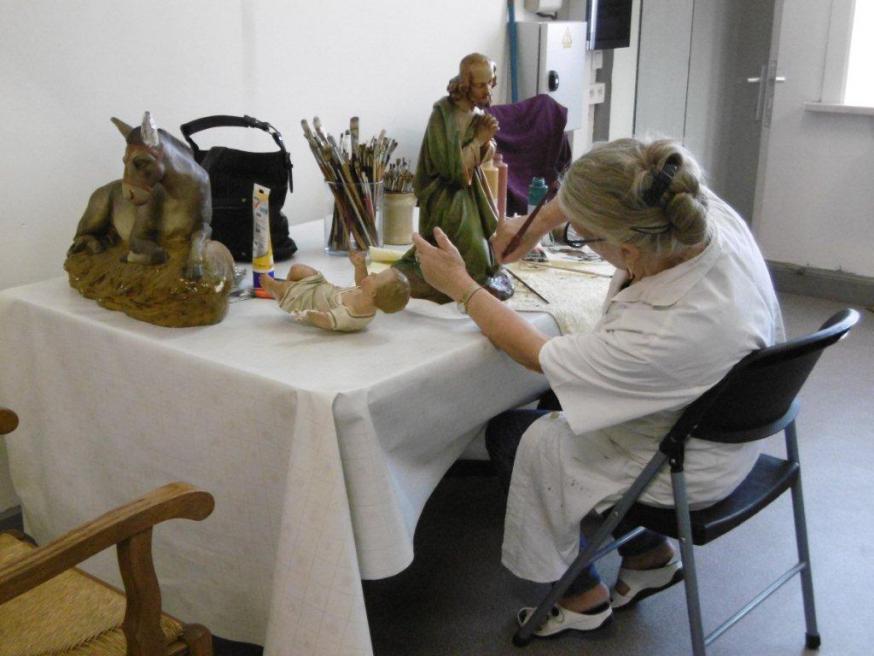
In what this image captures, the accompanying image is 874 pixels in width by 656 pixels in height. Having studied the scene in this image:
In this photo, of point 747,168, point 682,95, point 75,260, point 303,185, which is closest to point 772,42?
point 682,95

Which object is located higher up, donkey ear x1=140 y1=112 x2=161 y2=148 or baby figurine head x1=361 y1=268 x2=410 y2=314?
donkey ear x1=140 y1=112 x2=161 y2=148

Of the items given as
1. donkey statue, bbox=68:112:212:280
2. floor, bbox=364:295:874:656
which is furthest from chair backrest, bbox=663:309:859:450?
donkey statue, bbox=68:112:212:280

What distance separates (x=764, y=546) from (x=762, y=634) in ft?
1.13

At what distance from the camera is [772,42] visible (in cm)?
398

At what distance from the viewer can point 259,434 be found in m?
1.31

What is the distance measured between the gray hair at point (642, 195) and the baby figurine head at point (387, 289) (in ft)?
1.02

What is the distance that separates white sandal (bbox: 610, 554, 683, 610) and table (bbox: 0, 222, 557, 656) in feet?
1.59

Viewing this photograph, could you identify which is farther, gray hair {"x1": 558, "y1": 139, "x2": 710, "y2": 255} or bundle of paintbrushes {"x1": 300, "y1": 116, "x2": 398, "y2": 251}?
bundle of paintbrushes {"x1": 300, "y1": 116, "x2": 398, "y2": 251}

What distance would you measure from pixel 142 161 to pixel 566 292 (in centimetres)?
83

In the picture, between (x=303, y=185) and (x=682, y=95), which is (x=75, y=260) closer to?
(x=303, y=185)

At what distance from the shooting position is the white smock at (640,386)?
4.17 ft

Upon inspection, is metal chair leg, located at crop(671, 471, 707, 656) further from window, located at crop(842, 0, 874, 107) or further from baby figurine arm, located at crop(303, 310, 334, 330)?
window, located at crop(842, 0, 874, 107)

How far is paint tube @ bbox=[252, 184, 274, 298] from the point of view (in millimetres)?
1634

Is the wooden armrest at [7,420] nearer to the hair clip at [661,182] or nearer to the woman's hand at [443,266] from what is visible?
the woman's hand at [443,266]
